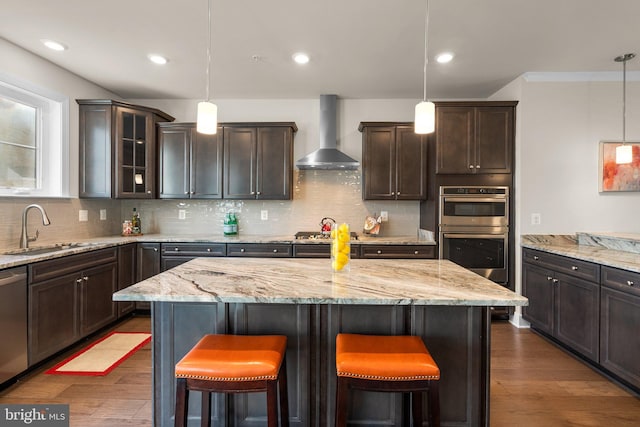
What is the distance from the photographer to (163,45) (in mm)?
2832

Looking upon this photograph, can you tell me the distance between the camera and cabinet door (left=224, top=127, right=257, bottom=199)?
391 centimetres

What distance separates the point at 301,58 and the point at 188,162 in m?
1.93

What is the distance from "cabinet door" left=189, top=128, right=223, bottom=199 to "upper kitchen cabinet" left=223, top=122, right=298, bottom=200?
99 mm

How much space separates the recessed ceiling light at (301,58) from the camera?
2984mm

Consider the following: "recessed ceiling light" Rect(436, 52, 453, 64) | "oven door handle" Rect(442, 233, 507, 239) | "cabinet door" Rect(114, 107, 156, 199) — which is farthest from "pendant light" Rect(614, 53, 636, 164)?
"cabinet door" Rect(114, 107, 156, 199)

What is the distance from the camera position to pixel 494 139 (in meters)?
3.49

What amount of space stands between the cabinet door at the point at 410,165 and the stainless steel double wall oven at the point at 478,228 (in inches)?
15.0

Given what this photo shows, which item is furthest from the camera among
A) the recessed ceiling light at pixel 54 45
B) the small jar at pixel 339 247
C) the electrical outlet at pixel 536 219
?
the electrical outlet at pixel 536 219

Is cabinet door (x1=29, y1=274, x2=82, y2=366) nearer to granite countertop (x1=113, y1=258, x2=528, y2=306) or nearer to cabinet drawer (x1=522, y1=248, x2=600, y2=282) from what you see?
granite countertop (x1=113, y1=258, x2=528, y2=306)

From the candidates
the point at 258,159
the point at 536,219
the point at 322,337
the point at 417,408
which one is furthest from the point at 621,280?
the point at 258,159

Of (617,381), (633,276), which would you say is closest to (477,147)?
(633,276)

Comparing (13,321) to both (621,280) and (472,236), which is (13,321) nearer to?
(472,236)

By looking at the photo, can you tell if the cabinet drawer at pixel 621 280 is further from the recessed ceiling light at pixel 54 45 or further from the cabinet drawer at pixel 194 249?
the recessed ceiling light at pixel 54 45

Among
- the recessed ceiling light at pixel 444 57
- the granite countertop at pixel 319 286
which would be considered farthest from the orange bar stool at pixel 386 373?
the recessed ceiling light at pixel 444 57
